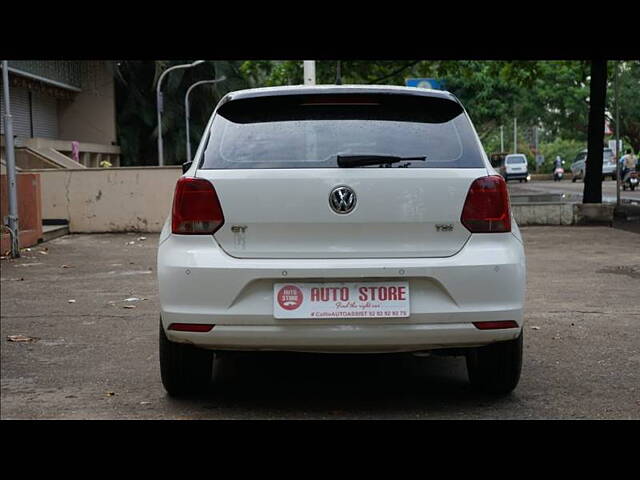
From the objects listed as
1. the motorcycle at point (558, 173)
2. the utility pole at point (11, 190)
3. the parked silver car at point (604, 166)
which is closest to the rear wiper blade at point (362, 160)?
the utility pole at point (11, 190)

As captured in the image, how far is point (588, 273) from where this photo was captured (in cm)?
1079

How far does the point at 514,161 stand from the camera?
5603 centimetres

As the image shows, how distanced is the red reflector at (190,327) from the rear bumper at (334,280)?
0.02 metres

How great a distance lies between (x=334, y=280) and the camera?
4.54 metres

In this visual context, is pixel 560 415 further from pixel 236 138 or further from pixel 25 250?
pixel 25 250

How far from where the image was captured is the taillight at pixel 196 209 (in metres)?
4.65

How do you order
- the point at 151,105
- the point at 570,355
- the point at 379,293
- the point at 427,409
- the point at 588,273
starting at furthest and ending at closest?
the point at 151,105
the point at 588,273
the point at 570,355
the point at 427,409
the point at 379,293

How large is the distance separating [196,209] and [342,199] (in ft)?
2.31

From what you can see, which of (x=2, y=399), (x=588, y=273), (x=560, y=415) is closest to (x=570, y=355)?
(x=560, y=415)

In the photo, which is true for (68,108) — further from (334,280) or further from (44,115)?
(334,280)
